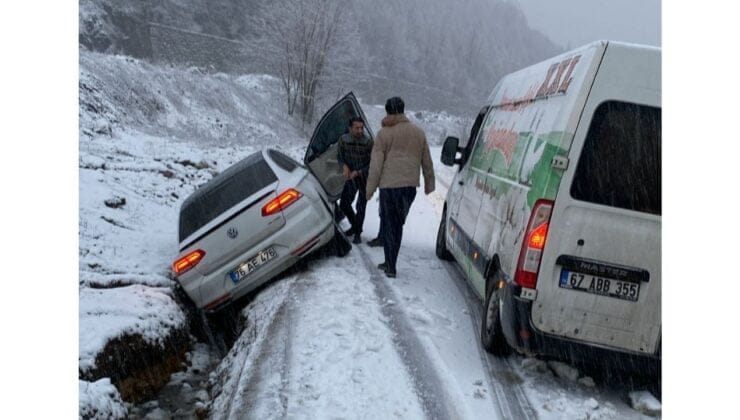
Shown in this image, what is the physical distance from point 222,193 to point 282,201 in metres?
0.75

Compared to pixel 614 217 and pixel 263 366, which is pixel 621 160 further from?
pixel 263 366

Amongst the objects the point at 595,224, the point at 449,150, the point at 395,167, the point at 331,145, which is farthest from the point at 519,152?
the point at 331,145

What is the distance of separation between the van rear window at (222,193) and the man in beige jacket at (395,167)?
1205mm

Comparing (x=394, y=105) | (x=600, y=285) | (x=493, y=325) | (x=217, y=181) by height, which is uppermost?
(x=394, y=105)

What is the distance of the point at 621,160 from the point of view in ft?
12.5

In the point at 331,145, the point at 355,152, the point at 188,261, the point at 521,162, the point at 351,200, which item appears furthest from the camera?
the point at 331,145

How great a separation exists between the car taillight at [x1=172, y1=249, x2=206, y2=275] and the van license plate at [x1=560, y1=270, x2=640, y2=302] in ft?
12.1

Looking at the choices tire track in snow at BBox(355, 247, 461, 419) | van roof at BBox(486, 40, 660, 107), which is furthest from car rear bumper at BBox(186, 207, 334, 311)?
van roof at BBox(486, 40, 660, 107)

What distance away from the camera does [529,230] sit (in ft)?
12.9

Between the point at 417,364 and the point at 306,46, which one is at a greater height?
the point at 306,46

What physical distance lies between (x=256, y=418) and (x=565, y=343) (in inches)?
79.7
